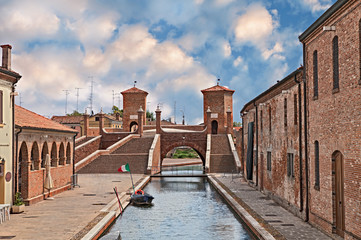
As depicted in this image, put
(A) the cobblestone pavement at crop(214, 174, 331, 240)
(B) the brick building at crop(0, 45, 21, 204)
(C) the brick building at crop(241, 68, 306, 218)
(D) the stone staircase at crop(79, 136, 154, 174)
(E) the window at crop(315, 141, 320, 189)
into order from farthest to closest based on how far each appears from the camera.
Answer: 1. (D) the stone staircase at crop(79, 136, 154, 174)
2. (B) the brick building at crop(0, 45, 21, 204)
3. (C) the brick building at crop(241, 68, 306, 218)
4. (E) the window at crop(315, 141, 320, 189)
5. (A) the cobblestone pavement at crop(214, 174, 331, 240)

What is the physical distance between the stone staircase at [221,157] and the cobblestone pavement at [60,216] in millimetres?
16421

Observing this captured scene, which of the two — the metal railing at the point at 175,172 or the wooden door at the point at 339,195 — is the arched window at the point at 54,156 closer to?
the metal railing at the point at 175,172

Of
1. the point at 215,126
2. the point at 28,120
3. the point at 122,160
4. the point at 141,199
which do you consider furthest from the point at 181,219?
the point at 215,126

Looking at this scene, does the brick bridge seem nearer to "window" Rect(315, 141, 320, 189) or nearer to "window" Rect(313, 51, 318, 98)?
"window" Rect(315, 141, 320, 189)

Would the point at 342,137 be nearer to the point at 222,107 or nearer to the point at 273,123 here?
the point at 273,123

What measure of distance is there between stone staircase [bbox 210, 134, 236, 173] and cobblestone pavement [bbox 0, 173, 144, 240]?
53.9 ft

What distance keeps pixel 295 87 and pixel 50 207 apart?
13163mm

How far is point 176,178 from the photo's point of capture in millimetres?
41062

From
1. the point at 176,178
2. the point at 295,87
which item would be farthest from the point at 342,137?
the point at 176,178

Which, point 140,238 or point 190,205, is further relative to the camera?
point 190,205

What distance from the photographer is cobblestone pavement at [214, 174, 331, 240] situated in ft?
46.5

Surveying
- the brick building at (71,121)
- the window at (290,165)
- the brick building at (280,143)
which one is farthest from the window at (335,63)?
the brick building at (71,121)

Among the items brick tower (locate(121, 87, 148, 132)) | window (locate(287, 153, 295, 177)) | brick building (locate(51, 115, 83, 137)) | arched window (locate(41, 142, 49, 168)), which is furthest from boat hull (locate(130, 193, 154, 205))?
brick building (locate(51, 115, 83, 137))

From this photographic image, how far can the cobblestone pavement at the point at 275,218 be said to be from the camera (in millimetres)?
14160
